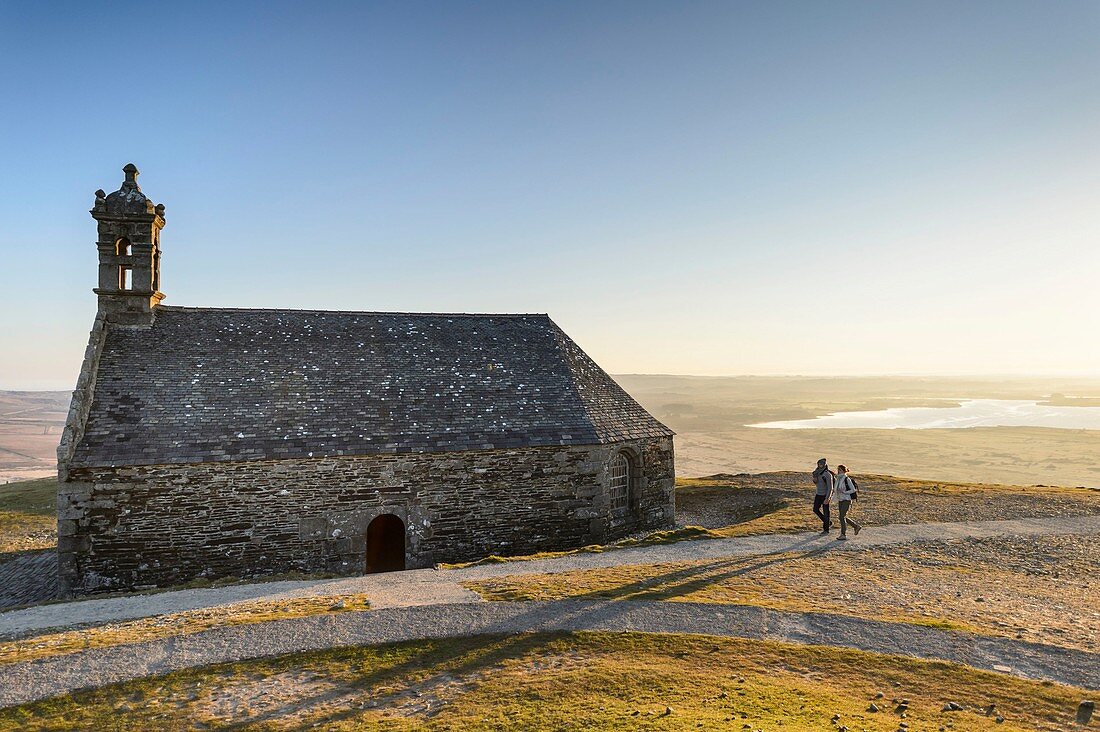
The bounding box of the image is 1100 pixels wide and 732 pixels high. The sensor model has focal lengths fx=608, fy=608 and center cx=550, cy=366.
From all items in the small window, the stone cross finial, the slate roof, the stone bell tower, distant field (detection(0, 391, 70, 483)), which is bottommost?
distant field (detection(0, 391, 70, 483))

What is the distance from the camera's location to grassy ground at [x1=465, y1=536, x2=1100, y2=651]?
11445 millimetres

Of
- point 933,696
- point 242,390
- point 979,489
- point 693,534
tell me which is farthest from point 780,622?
point 979,489

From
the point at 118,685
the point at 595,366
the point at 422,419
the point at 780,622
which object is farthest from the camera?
the point at 595,366

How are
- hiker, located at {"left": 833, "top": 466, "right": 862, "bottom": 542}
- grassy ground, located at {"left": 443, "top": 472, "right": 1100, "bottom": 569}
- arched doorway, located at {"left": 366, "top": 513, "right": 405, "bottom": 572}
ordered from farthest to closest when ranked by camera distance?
arched doorway, located at {"left": 366, "top": 513, "right": 405, "bottom": 572} < grassy ground, located at {"left": 443, "top": 472, "right": 1100, "bottom": 569} < hiker, located at {"left": 833, "top": 466, "right": 862, "bottom": 542}

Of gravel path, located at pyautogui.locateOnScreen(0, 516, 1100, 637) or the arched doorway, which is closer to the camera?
gravel path, located at pyautogui.locateOnScreen(0, 516, 1100, 637)

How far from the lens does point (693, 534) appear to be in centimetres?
1877

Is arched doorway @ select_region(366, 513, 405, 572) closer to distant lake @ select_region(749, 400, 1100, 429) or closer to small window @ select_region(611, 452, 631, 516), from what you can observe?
small window @ select_region(611, 452, 631, 516)

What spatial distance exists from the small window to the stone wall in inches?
22.7

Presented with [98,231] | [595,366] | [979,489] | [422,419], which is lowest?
[979,489]

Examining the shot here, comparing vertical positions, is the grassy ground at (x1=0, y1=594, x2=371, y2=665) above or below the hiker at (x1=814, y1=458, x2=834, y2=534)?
below

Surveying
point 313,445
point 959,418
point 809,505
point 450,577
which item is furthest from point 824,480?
point 959,418

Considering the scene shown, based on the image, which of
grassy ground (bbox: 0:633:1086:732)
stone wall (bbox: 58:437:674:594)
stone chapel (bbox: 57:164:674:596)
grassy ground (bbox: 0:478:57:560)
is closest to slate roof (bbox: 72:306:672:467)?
stone chapel (bbox: 57:164:674:596)

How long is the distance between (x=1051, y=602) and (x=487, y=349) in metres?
17.9

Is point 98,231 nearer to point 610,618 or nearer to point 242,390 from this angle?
point 242,390
